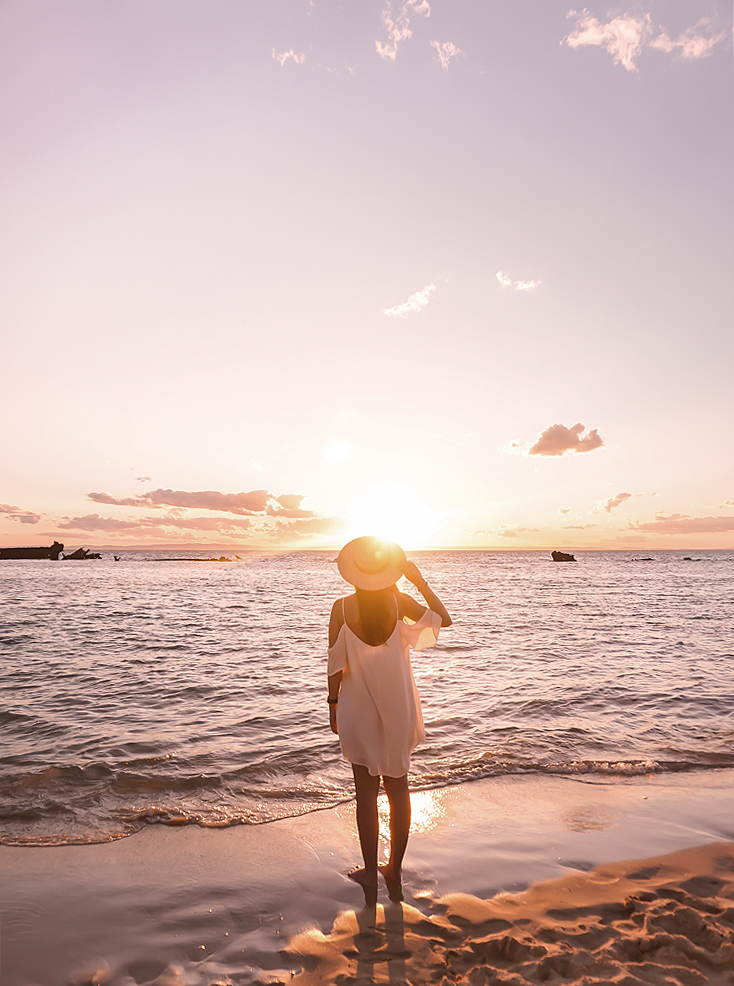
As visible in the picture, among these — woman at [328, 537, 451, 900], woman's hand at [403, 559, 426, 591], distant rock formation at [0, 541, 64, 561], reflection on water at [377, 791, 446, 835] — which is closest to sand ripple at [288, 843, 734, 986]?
woman at [328, 537, 451, 900]

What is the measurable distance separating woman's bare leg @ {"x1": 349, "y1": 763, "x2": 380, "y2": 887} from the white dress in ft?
0.41

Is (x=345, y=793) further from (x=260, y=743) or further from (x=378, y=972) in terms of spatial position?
(x=378, y=972)

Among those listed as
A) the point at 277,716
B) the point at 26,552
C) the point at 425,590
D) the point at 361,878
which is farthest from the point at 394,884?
the point at 26,552

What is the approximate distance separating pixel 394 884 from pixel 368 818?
0.55 metres

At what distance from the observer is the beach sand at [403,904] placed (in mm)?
3258

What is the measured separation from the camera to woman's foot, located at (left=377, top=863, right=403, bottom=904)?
155 inches

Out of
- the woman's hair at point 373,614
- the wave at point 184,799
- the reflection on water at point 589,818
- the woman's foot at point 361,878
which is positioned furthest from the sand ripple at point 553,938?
the wave at point 184,799

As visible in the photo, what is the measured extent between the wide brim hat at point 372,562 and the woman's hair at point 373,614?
0.09 metres

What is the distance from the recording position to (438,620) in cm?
392

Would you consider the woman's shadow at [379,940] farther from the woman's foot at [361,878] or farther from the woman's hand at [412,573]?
the woman's hand at [412,573]

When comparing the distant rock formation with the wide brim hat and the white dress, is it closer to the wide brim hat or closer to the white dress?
the white dress

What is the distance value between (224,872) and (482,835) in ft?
7.65

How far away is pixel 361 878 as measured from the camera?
409 cm

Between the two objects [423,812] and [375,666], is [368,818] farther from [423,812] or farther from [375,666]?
[423,812]
